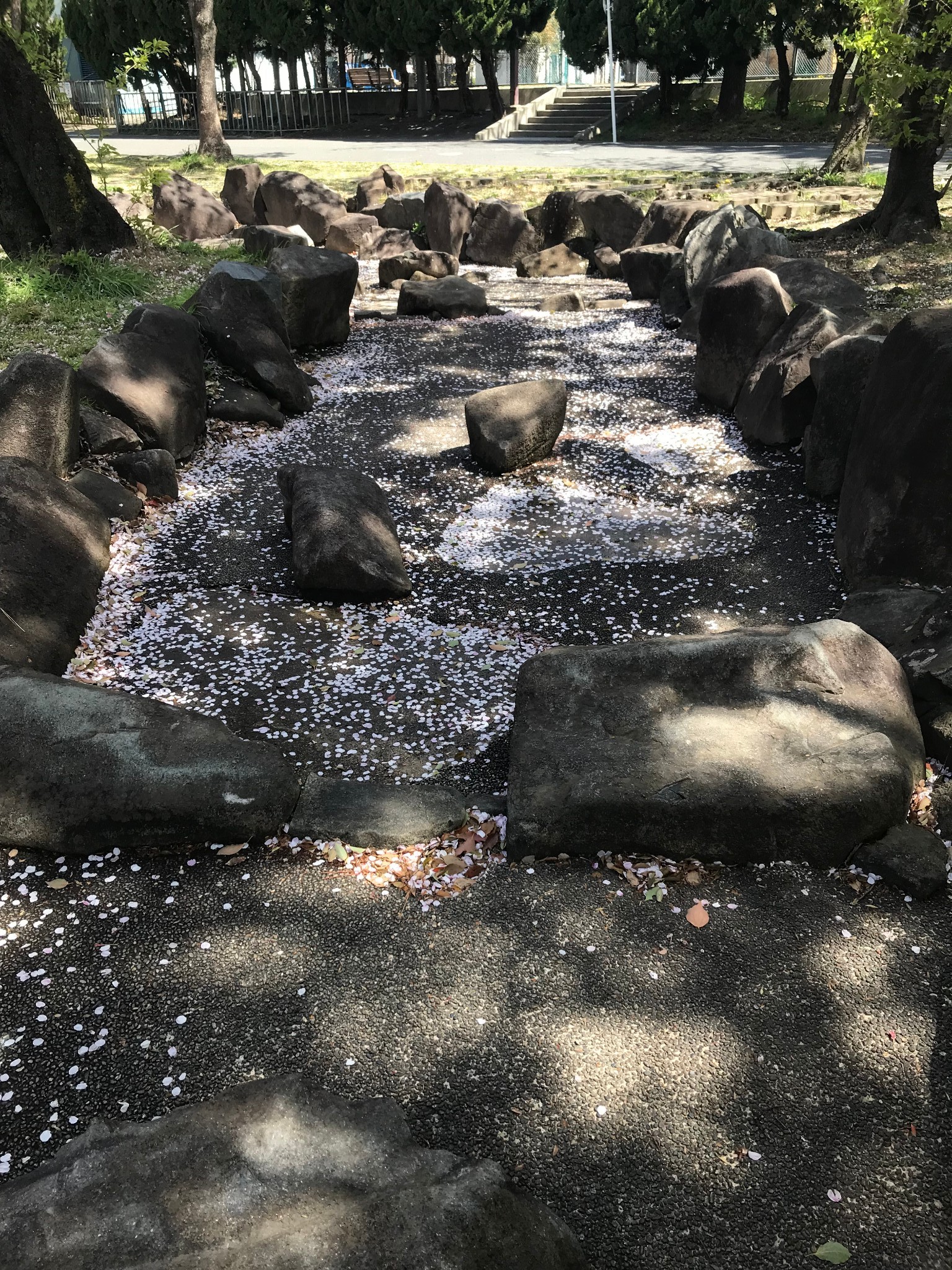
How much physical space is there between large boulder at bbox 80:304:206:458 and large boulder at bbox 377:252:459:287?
519cm

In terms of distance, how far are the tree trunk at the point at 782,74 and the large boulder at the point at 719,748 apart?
21424mm

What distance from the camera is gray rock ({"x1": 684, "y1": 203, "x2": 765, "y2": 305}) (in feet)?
29.7

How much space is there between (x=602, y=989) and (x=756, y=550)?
3.08 metres

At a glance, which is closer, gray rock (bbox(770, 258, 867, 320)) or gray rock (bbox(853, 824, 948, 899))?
gray rock (bbox(853, 824, 948, 899))

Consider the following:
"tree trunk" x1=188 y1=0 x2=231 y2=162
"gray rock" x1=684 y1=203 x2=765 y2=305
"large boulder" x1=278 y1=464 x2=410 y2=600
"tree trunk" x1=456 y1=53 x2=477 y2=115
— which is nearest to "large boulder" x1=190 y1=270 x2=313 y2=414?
"large boulder" x1=278 y1=464 x2=410 y2=600

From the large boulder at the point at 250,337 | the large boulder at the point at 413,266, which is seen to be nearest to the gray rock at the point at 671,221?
the large boulder at the point at 413,266

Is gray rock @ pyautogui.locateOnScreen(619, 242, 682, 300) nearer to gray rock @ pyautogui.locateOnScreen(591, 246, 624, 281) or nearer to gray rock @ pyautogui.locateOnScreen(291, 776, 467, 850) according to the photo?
gray rock @ pyautogui.locateOnScreen(591, 246, 624, 281)

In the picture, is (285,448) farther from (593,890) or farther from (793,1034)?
(793,1034)

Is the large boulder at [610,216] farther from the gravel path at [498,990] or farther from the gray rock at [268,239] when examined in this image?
the gravel path at [498,990]

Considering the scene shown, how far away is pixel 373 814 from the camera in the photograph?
3061mm

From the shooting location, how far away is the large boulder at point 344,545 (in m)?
4.50

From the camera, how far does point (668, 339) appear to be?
29.5ft

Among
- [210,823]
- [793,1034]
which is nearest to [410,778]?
[210,823]

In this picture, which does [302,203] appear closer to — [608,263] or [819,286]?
[608,263]
